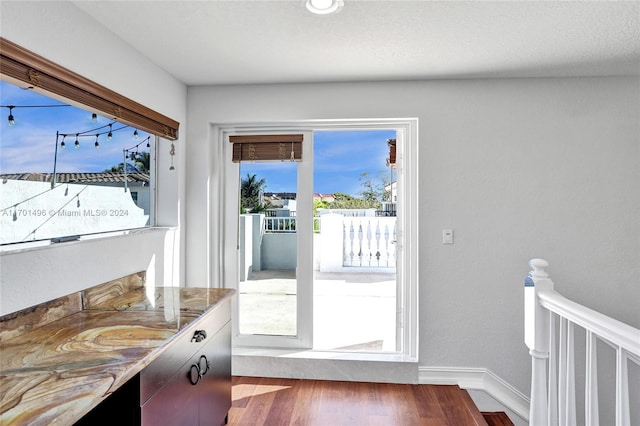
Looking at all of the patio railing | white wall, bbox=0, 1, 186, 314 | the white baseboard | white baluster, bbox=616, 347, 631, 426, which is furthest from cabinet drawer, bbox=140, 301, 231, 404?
the white baseboard

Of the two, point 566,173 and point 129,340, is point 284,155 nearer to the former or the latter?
point 129,340

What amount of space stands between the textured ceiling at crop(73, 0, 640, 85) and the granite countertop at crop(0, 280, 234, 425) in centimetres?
145

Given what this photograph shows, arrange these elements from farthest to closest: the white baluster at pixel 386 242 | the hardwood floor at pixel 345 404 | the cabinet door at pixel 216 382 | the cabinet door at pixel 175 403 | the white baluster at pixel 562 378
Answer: the white baluster at pixel 386 242 < the hardwood floor at pixel 345 404 < the cabinet door at pixel 216 382 < the white baluster at pixel 562 378 < the cabinet door at pixel 175 403

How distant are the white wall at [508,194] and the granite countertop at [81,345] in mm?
1636

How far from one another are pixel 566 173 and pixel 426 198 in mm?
1014

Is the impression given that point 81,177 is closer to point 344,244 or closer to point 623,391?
point 344,244

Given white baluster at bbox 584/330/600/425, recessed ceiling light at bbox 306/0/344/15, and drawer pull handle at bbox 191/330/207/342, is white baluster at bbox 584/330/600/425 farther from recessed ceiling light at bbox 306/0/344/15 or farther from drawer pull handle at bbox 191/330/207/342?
recessed ceiling light at bbox 306/0/344/15

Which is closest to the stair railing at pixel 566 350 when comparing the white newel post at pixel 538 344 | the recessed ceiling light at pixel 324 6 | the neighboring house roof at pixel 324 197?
the white newel post at pixel 538 344

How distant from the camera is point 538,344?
1.73 meters

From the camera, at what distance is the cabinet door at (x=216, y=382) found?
73.4 inches

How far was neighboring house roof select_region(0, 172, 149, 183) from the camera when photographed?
1.60 metres

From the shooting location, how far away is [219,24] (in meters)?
1.98

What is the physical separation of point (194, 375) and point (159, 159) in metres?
1.68

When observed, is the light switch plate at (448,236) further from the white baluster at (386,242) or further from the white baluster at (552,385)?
the white baluster at (552,385)
